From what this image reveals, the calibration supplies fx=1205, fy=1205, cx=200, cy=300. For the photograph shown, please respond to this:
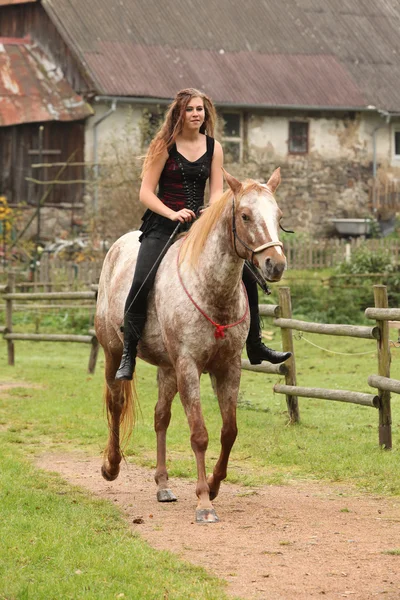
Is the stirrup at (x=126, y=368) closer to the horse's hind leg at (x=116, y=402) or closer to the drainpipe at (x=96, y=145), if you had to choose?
the horse's hind leg at (x=116, y=402)

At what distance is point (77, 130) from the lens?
115 feet

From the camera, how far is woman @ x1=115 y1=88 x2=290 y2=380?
8.56m

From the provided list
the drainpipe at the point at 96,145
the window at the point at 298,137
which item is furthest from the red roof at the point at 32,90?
the window at the point at 298,137

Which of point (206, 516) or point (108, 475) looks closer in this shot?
point (206, 516)

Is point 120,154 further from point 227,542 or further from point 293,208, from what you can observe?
point 227,542

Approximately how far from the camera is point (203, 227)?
8148 millimetres

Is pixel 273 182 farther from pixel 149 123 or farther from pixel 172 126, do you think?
pixel 149 123

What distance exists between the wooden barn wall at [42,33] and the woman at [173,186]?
85.8 feet

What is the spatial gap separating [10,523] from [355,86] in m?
32.6

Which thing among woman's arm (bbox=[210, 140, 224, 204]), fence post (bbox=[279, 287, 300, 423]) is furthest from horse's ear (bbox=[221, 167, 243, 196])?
fence post (bbox=[279, 287, 300, 423])

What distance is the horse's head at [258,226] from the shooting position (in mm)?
7273

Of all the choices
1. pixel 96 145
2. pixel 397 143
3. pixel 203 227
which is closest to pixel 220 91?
pixel 96 145

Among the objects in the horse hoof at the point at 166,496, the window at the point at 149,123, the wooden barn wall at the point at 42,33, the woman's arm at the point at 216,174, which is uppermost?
the wooden barn wall at the point at 42,33

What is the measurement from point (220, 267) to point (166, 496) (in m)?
1.72
